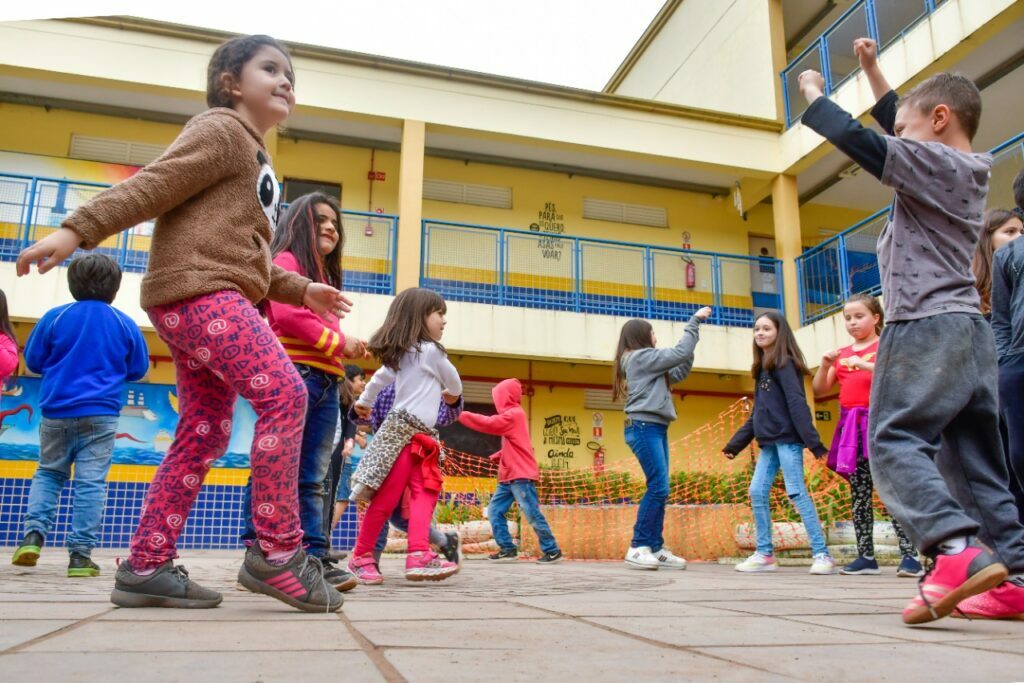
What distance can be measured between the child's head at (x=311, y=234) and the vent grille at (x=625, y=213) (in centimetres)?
1039

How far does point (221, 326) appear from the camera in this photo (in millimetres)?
2090

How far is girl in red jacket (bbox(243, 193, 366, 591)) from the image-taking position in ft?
9.70

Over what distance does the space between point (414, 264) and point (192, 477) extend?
8194 millimetres

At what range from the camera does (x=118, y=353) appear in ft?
13.4

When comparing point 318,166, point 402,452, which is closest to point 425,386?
point 402,452

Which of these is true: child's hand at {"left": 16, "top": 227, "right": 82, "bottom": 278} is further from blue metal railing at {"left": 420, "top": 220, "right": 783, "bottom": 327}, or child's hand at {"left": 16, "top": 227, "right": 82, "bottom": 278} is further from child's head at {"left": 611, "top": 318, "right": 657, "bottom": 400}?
blue metal railing at {"left": 420, "top": 220, "right": 783, "bottom": 327}

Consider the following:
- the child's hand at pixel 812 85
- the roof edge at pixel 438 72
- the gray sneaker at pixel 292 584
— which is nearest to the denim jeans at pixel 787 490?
the child's hand at pixel 812 85

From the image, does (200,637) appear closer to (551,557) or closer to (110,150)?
(551,557)

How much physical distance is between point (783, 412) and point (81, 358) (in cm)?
435

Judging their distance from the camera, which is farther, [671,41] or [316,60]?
[671,41]

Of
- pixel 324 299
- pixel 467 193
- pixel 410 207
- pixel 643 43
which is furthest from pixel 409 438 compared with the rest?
pixel 643 43

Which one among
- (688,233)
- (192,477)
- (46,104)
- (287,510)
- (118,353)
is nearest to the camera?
(287,510)

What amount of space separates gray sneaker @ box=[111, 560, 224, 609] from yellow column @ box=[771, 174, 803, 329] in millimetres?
10698

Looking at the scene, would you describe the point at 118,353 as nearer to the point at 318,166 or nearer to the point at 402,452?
the point at 402,452
